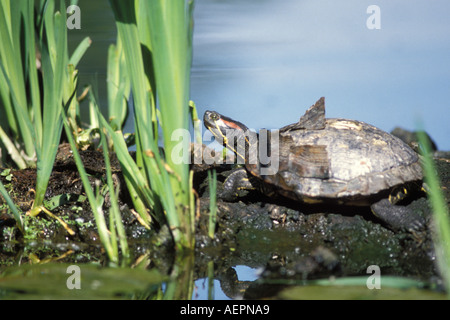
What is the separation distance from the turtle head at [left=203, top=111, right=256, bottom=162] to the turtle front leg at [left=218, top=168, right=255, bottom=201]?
182mm

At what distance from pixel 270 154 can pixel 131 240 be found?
45.2 inches

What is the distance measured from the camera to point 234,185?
11.5 ft

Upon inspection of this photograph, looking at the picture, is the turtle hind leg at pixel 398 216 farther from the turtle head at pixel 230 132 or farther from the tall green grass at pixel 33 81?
the tall green grass at pixel 33 81

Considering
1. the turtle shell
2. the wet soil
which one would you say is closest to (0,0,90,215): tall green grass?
the wet soil

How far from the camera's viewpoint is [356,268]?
2.51 m

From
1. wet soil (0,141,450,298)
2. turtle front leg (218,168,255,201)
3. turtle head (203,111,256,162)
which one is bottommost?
wet soil (0,141,450,298)

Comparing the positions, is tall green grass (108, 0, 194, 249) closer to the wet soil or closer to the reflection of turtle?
the wet soil

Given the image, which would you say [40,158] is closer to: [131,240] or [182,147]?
[131,240]

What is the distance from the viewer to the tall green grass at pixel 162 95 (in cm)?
243

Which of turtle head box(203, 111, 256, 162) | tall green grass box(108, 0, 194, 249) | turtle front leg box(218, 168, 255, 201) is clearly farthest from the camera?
turtle head box(203, 111, 256, 162)

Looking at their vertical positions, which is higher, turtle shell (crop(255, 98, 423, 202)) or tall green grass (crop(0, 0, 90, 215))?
tall green grass (crop(0, 0, 90, 215))

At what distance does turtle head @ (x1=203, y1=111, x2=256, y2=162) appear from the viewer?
3.79 meters

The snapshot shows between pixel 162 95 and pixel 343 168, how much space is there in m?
1.34
